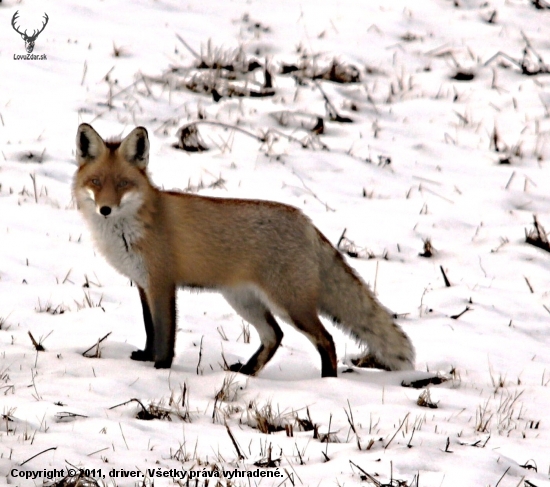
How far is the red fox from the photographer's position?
216 inches

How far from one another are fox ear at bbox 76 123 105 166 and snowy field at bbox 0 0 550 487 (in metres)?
1.27

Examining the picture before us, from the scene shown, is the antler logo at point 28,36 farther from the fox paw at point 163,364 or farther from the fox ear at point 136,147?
the fox paw at point 163,364

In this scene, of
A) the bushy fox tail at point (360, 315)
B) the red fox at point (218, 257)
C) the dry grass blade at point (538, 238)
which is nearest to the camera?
the red fox at point (218, 257)

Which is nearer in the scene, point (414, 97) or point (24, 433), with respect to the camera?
point (24, 433)

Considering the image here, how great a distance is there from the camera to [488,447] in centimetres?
421

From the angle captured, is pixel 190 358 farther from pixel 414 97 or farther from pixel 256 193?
pixel 414 97

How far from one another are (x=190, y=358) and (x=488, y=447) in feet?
7.56

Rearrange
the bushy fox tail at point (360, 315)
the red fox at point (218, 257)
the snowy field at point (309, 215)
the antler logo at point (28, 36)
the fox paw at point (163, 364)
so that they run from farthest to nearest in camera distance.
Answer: the antler logo at point (28, 36) → the bushy fox tail at point (360, 315) → the red fox at point (218, 257) → the fox paw at point (163, 364) → the snowy field at point (309, 215)

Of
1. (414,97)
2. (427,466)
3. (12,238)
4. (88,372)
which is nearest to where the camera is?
(427,466)

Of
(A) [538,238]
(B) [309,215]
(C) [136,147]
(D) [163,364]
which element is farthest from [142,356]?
(A) [538,238]

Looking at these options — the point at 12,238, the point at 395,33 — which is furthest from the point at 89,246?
the point at 395,33

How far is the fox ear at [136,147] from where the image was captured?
18.2 feet

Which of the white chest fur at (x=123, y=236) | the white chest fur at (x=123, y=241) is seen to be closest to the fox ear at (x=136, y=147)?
the white chest fur at (x=123, y=236)

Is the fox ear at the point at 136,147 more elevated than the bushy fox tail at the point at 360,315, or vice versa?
the fox ear at the point at 136,147
